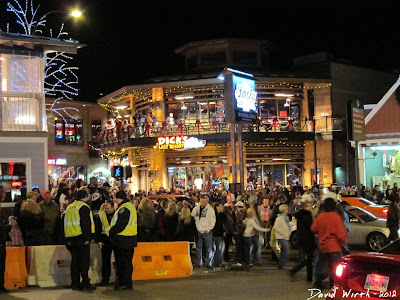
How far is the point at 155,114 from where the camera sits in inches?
1427

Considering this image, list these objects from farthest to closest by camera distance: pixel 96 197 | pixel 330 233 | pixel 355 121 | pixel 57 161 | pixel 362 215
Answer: pixel 57 161 < pixel 355 121 < pixel 362 215 < pixel 96 197 < pixel 330 233

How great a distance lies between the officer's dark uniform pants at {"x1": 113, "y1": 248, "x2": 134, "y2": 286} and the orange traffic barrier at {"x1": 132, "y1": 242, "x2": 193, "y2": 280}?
4.34ft

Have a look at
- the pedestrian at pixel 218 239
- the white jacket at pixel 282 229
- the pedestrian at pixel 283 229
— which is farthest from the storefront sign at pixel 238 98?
the white jacket at pixel 282 229

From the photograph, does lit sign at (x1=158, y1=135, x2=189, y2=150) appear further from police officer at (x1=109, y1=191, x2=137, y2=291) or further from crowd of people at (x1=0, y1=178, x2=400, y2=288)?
police officer at (x1=109, y1=191, x2=137, y2=291)

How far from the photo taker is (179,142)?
32.8 meters

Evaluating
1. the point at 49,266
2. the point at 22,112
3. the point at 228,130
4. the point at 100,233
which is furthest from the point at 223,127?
the point at 49,266

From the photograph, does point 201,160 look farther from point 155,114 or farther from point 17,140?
point 17,140

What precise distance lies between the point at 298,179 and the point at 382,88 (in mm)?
10713

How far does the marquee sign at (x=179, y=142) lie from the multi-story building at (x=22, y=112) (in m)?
15.3

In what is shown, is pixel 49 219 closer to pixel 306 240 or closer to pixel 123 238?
pixel 123 238

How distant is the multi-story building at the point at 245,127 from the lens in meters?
34.9

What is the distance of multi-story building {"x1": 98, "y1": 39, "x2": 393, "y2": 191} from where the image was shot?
115 feet

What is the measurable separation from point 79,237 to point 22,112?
25.1ft

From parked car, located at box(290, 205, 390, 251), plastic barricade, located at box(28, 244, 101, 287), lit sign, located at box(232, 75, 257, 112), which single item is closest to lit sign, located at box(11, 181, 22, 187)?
plastic barricade, located at box(28, 244, 101, 287)
